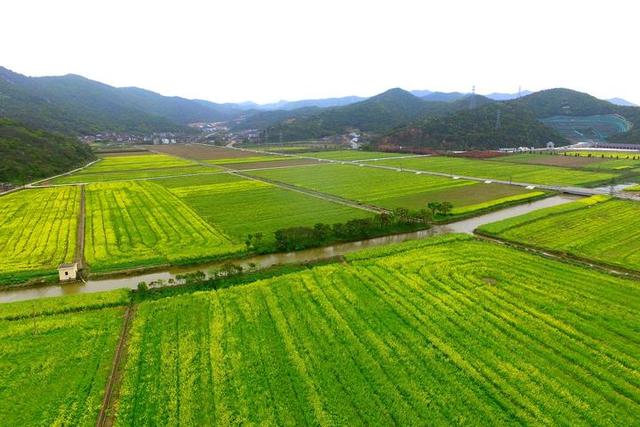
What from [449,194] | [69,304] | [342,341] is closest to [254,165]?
[449,194]

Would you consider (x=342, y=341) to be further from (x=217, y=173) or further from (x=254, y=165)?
(x=254, y=165)

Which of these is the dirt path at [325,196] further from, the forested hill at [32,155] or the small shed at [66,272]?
the forested hill at [32,155]

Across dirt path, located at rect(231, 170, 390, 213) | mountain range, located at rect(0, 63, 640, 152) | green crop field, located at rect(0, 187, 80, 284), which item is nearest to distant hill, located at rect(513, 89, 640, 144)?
mountain range, located at rect(0, 63, 640, 152)

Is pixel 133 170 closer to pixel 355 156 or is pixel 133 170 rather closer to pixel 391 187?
pixel 355 156

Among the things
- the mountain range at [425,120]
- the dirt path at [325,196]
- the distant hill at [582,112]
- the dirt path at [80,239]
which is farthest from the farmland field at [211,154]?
the distant hill at [582,112]

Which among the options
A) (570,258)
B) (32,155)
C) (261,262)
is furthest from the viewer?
(32,155)

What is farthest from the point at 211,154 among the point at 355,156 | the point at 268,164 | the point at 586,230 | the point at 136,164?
the point at 586,230

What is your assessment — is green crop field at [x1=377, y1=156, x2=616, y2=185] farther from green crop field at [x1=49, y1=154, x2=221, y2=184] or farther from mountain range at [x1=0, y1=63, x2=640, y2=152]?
green crop field at [x1=49, y1=154, x2=221, y2=184]
